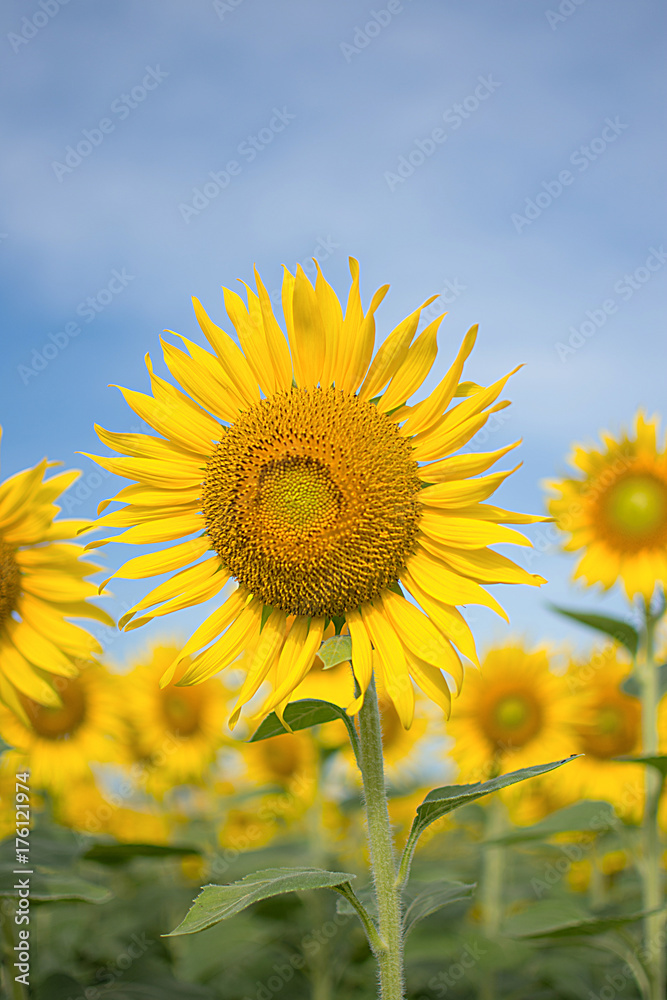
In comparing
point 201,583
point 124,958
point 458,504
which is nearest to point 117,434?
point 201,583

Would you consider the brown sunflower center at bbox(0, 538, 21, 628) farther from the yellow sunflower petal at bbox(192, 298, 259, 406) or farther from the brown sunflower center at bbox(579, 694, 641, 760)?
the brown sunflower center at bbox(579, 694, 641, 760)

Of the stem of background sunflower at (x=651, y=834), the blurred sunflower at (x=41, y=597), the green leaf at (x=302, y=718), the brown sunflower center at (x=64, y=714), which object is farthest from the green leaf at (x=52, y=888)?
the brown sunflower center at (x=64, y=714)

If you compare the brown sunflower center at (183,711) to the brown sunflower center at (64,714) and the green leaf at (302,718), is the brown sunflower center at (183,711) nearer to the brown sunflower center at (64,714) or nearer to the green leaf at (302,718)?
the brown sunflower center at (64,714)

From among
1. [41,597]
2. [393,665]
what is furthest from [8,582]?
[393,665]

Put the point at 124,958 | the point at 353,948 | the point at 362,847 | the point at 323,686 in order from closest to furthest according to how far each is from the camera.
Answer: the point at 124,958
the point at 353,948
the point at 323,686
the point at 362,847

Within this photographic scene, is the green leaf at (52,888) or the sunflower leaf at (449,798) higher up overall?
the sunflower leaf at (449,798)

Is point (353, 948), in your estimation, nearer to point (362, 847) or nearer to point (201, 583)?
A: point (362, 847)

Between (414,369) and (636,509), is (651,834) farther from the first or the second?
(414,369)
